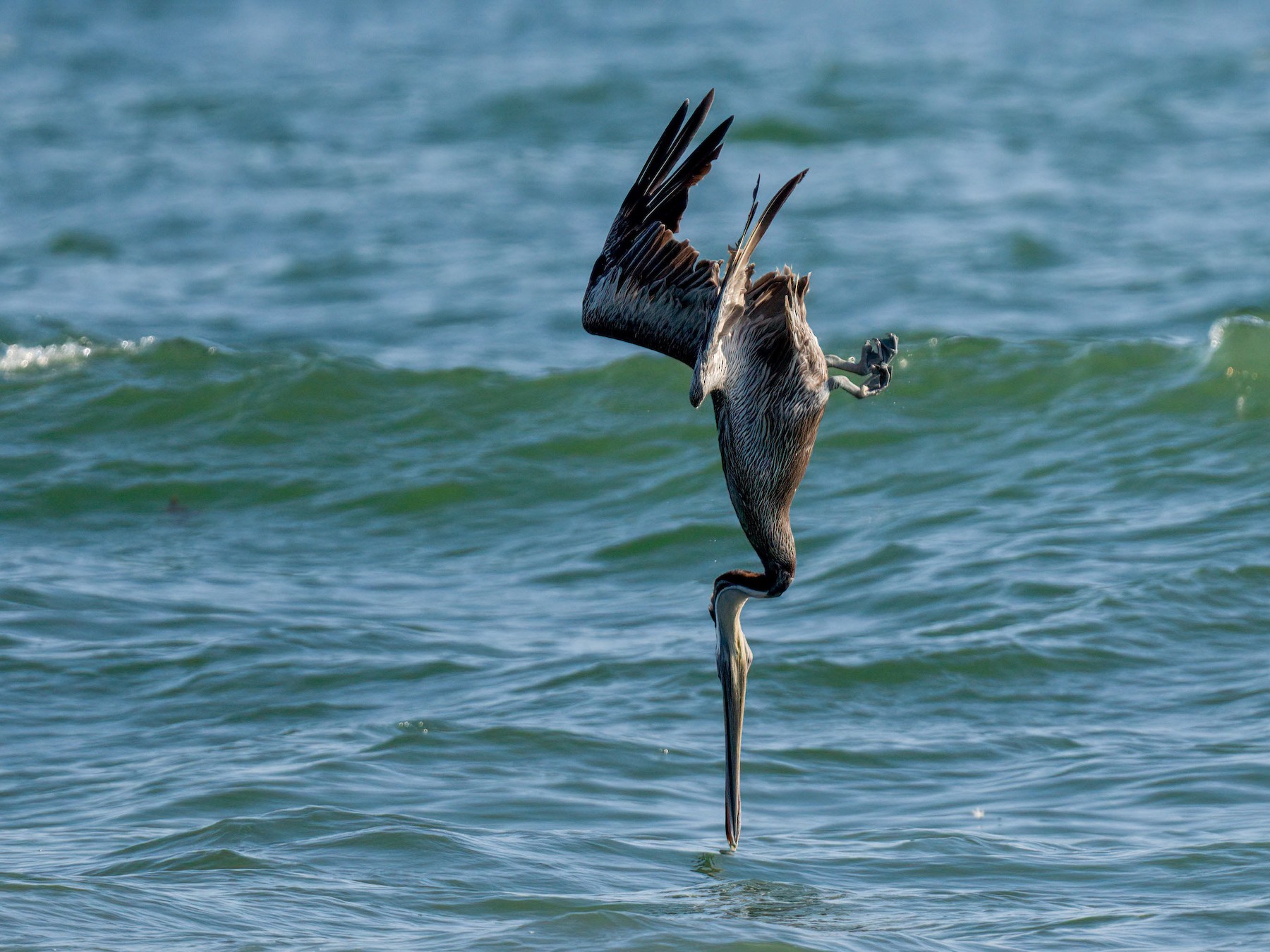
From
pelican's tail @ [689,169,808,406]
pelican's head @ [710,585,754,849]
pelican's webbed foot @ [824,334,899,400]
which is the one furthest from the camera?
pelican's webbed foot @ [824,334,899,400]

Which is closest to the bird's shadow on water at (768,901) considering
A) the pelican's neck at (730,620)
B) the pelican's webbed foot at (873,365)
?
the pelican's neck at (730,620)

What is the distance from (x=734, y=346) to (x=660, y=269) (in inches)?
22.0

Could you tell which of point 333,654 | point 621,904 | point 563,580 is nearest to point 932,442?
point 563,580

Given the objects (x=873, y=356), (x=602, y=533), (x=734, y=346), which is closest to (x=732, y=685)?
(x=734, y=346)

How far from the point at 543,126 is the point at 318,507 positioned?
1118cm

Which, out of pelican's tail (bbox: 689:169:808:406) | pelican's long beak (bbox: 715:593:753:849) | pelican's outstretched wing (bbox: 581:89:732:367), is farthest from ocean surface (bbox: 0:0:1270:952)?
pelican's outstretched wing (bbox: 581:89:732:367)

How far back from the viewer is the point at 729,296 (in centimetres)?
572

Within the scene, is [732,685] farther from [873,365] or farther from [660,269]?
[660,269]

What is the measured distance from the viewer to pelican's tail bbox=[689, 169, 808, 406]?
561 centimetres

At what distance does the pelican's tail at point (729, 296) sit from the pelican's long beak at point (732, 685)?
805 millimetres

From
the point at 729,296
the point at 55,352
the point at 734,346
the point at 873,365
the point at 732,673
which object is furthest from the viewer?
the point at 55,352

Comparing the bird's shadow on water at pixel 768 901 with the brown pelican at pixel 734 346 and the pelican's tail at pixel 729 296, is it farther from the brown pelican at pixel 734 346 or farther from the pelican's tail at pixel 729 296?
the pelican's tail at pixel 729 296

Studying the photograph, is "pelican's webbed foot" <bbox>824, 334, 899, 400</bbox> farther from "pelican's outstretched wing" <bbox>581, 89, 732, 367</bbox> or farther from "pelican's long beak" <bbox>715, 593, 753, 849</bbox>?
"pelican's long beak" <bbox>715, 593, 753, 849</bbox>

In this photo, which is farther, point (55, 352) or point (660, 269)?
point (55, 352)
